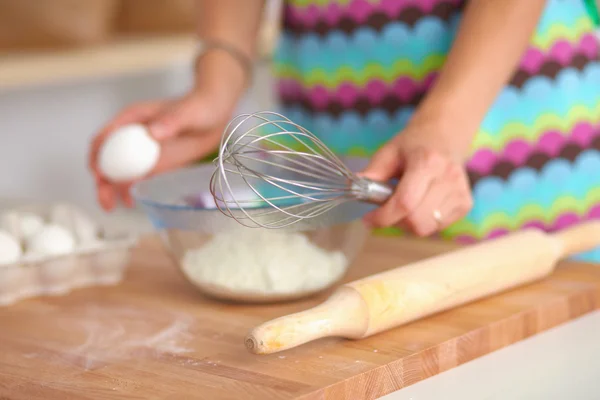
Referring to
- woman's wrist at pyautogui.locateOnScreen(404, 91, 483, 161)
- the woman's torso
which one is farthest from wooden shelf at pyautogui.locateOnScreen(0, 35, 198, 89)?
woman's wrist at pyautogui.locateOnScreen(404, 91, 483, 161)

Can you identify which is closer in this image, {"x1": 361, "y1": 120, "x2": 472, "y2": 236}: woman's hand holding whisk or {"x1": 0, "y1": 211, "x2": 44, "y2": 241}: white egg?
{"x1": 361, "y1": 120, "x2": 472, "y2": 236}: woman's hand holding whisk

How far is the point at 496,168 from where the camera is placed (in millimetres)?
985

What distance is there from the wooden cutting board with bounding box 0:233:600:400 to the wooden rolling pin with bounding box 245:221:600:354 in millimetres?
16

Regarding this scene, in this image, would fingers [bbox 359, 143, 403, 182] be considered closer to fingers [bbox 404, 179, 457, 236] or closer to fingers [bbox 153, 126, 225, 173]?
fingers [bbox 404, 179, 457, 236]

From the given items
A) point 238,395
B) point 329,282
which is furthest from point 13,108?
point 238,395

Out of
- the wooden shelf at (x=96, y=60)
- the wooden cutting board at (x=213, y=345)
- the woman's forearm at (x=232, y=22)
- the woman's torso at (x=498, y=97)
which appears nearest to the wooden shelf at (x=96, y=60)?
the wooden shelf at (x=96, y=60)

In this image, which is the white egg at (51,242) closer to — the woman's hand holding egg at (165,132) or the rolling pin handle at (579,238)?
the woman's hand holding egg at (165,132)

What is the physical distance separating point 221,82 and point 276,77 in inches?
5.2

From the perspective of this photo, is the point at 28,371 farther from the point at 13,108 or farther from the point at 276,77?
the point at 13,108

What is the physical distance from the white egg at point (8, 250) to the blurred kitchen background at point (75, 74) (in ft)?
3.38

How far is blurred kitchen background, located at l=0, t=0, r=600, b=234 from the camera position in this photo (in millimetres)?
1932

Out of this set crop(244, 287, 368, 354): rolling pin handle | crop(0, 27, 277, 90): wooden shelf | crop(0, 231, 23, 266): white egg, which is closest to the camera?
crop(244, 287, 368, 354): rolling pin handle

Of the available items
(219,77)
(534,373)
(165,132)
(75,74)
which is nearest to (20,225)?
(165,132)

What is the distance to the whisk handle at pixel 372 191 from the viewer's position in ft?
2.36
